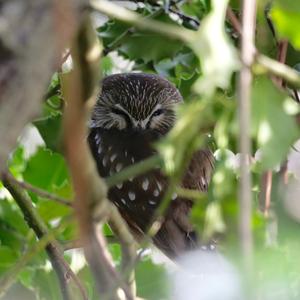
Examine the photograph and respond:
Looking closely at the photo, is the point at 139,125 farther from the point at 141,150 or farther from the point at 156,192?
the point at 156,192

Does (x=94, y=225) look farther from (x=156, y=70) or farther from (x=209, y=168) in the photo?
(x=209, y=168)

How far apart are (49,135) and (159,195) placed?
577mm

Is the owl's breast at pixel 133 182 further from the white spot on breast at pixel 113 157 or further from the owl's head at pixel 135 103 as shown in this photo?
the owl's head at pixel 135 103

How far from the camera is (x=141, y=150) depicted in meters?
2.27

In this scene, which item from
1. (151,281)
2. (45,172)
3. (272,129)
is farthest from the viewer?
(45,172)

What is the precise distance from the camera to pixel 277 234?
911 mm

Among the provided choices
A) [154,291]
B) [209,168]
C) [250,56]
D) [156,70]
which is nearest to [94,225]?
[250,56]

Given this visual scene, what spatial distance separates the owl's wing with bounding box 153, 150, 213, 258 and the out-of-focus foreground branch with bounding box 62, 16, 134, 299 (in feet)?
3.94

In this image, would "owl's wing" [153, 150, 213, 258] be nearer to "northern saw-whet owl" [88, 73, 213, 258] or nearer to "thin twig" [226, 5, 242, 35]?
"northern saw-whet owl" [88, 73, 213, 258]

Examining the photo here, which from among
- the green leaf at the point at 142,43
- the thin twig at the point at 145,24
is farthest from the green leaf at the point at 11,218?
the thin twig at the point at 145,24

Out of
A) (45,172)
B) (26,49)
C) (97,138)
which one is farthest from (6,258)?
(26,49)

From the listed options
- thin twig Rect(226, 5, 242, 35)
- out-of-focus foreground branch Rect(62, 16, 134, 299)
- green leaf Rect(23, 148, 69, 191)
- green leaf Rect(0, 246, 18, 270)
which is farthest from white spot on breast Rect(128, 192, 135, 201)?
out-of-focus foreground branch Rect(62, 16, 134, 299)

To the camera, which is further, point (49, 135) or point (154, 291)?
point (49, 135)

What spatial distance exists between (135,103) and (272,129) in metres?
1.83
